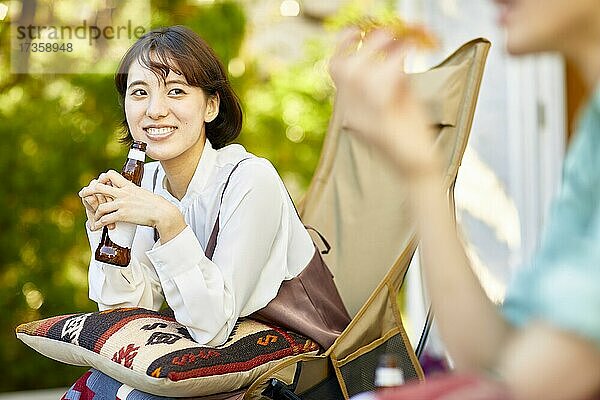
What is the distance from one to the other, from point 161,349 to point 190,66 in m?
0.53

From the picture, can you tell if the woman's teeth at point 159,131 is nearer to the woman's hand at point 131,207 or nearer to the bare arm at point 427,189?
the woman's hand at point 131,207

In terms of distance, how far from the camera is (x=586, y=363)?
2.02 feet

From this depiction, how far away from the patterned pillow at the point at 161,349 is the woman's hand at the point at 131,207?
0.17 metres

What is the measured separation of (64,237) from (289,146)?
1.18 m

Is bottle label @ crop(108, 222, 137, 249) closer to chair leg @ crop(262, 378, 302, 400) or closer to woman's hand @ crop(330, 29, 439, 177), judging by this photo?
chair leg @ crop(262, 378, 302, 400)

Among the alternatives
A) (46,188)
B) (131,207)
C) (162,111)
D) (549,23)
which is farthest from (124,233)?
(46,188)

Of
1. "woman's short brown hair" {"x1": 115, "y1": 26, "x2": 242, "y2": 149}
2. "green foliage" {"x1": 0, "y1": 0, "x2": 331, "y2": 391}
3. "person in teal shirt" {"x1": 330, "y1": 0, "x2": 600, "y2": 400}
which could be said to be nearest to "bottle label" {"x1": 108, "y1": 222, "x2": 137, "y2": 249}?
"woman's short brown hair" {"x1": 115, "y1": 26, "x2": 242, "y2": 149}

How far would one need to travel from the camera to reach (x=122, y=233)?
163 centimetres

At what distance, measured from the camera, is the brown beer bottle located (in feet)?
5.35

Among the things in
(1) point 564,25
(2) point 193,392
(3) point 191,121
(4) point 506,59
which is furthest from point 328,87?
(1) point 564,25

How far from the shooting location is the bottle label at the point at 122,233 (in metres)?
1.62

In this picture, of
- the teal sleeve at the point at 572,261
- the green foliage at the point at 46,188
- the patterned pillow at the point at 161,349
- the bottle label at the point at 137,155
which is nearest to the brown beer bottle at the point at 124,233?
the bottle label at the point at 137,155

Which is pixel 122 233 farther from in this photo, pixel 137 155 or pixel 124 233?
pixel 137 155

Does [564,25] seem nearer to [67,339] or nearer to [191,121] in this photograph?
[191,121]
